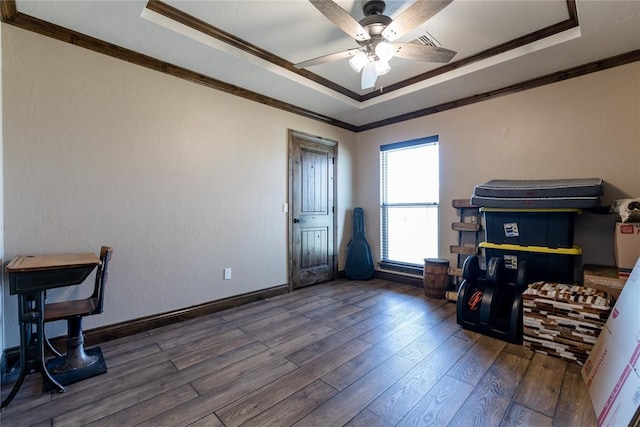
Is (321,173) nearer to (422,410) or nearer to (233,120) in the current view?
(233,120)

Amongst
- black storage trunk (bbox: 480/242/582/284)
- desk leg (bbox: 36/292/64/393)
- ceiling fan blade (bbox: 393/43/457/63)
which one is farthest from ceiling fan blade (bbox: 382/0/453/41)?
desk leg (bbox: 36/292/64/393)

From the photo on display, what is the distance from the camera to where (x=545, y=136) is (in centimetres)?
302

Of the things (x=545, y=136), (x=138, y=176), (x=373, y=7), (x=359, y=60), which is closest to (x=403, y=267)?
(x=545, y=136)

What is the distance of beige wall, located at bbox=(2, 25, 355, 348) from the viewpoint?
2084mm

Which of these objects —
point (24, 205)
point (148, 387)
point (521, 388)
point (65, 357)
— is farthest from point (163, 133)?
point (521, 388)

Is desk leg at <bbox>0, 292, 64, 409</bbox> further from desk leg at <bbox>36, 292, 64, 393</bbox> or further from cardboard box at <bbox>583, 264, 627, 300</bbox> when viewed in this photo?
cardboard box at <bbox>583, 264, 627, 300</bbox>

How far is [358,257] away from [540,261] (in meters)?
2.35

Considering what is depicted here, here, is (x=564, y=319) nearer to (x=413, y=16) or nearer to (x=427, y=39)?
(x=413, y=16)

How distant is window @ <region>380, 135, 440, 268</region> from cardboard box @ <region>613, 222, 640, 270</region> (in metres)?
1.83

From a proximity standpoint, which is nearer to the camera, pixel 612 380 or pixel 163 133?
pixel 612 380

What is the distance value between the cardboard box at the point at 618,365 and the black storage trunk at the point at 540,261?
632 millimetres

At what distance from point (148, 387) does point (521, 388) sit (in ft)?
7.76

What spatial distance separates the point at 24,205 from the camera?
81.2 inches

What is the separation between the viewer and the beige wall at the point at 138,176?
208 cm
